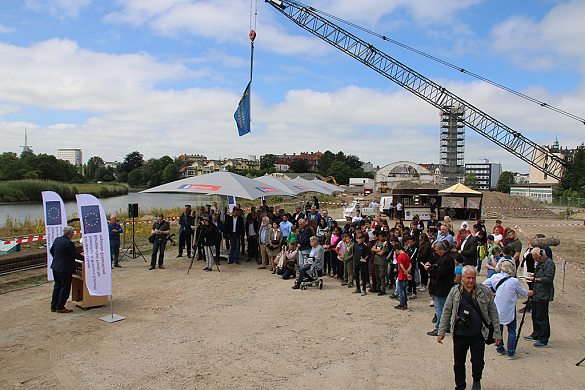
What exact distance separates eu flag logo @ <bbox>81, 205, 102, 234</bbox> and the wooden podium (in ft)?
2.87

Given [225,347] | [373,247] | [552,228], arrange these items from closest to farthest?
[225,347]
[373,247]
[552,228]

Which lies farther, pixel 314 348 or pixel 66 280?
pixel 66 280

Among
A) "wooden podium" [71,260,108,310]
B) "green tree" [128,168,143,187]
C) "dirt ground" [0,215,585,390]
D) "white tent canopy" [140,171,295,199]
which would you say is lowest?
"dirt ground" [0,215,585,390]

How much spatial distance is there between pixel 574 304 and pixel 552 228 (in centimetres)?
1988

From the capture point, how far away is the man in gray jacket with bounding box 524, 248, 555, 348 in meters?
5.66

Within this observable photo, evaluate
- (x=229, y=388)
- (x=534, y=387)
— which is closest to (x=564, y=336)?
(x=534, y=387)

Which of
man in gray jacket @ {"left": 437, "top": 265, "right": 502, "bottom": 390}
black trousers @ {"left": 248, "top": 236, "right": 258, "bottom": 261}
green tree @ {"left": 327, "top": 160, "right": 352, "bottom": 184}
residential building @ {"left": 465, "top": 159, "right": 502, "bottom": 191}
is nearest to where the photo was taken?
man in gray jacket @ {"left": 437, "top": 265, "right": 502, "bottom": 390}

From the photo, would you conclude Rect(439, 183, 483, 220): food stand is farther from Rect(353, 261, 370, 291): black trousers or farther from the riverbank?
the riverbank

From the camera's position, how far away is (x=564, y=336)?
251 inches

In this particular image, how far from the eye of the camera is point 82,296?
768 cm

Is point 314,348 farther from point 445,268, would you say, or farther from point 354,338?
point 445,268

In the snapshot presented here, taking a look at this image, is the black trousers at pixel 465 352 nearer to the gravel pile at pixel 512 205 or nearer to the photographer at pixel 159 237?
the photographer at pixel 159 237

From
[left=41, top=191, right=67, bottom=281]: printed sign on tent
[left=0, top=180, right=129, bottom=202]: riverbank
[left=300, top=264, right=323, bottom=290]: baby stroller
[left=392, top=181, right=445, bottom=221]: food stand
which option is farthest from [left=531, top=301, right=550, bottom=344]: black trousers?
[left=0, top=180, right=129, bottom=202]: riverbank

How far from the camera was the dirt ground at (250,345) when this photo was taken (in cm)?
476
